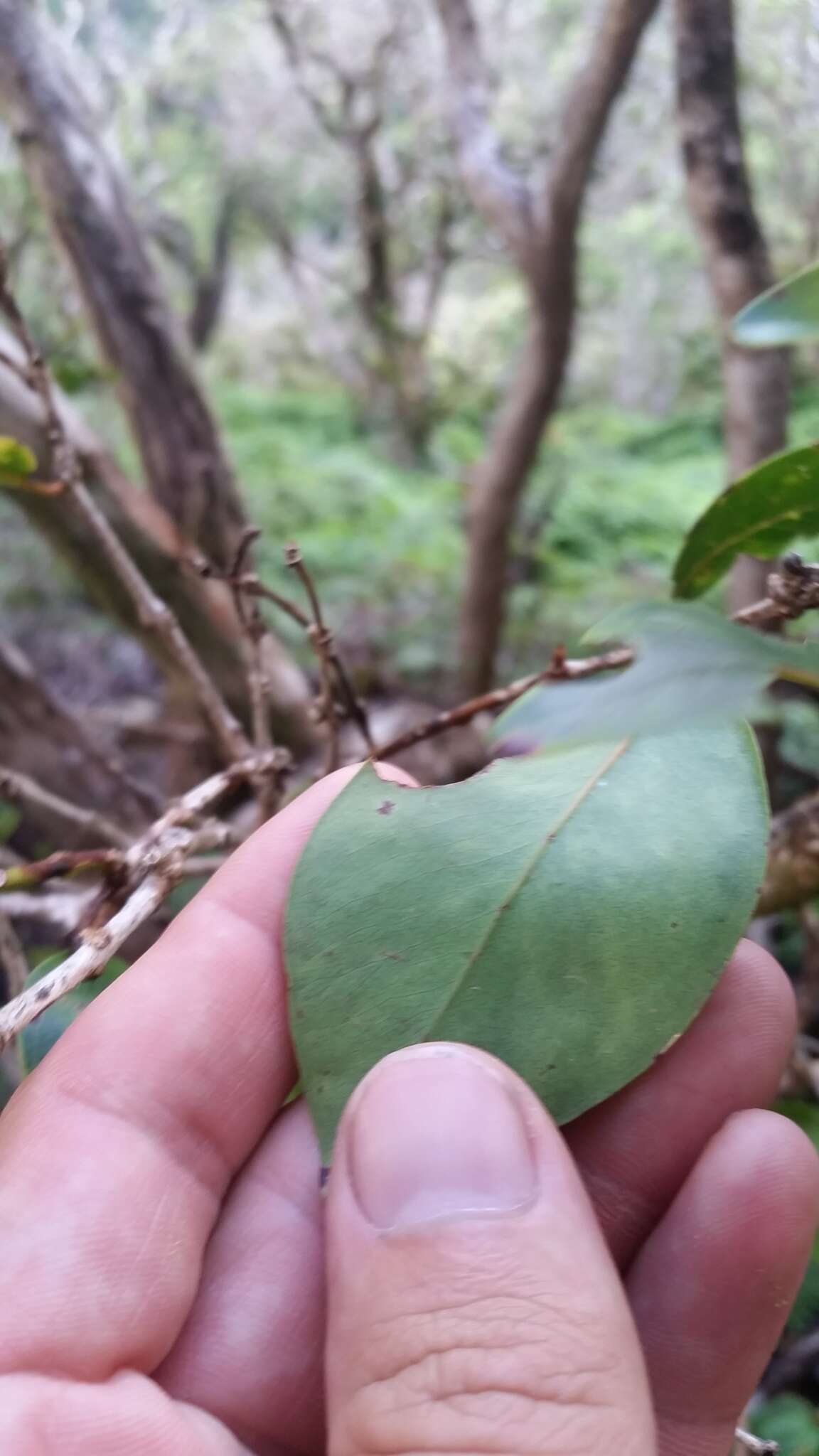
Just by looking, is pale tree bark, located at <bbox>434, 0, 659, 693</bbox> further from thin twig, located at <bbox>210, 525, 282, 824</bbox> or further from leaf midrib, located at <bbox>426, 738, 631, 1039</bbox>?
leaf midrib, located at <bbox>426, 738, 631, 1039</bbox>

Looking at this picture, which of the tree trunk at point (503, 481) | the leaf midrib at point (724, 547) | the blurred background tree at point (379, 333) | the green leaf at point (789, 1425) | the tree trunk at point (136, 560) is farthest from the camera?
the tree trunk at point (503, 481)

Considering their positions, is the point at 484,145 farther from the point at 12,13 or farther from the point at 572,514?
the point at 572,514

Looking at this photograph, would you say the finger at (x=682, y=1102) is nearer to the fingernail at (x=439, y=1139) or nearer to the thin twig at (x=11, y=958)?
the fingernail at (x=439, y=1139)

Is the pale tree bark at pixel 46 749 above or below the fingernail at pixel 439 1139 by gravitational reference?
below

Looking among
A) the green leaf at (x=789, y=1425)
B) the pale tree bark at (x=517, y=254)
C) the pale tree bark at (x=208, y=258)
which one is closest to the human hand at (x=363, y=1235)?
the green leaf at (x=789, y=1425)

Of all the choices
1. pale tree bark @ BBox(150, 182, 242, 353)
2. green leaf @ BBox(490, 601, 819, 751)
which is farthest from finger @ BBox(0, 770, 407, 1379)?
pale tree bark @ BBox(150, 182, 242, 353)
